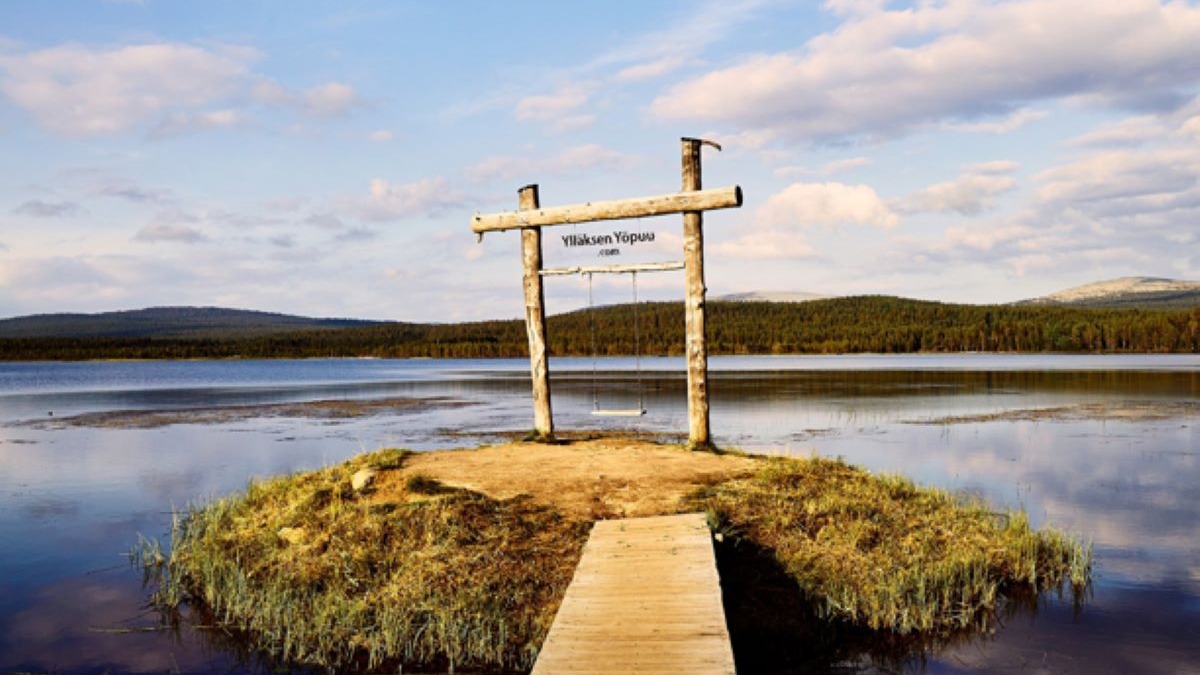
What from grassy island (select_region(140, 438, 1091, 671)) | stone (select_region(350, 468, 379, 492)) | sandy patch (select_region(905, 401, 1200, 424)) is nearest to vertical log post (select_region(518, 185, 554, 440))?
grassy island (select_region(140, 438, 1091, 671))

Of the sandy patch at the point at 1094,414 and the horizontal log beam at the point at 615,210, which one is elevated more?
the horizontal log beam at the point at 615,210

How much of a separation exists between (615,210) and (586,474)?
20.8 ft

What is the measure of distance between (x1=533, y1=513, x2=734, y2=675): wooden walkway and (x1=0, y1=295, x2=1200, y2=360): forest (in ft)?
288

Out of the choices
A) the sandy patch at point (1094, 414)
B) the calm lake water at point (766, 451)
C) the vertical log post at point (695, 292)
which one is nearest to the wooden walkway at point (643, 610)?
the calm lake water at point (766, 451)

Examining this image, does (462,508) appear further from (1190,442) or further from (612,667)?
(1190,442)

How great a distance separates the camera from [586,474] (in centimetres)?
1639

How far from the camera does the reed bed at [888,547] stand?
1194cm

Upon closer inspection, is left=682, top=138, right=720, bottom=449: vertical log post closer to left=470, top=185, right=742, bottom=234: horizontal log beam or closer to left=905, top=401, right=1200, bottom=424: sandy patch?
left=470, top=185, right=742, bottom=234: horizontal log beam

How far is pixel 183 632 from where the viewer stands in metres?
12.3

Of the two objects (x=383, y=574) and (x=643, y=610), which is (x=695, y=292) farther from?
(x=643, y=610)

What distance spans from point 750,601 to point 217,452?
2192 cm

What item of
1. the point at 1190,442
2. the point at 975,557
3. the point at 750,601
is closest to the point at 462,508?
the point at 750,601

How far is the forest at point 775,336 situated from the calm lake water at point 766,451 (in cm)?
5906

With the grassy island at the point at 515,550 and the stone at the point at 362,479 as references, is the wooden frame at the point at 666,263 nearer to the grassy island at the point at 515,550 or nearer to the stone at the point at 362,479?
the grassy island at the point at 515,550
